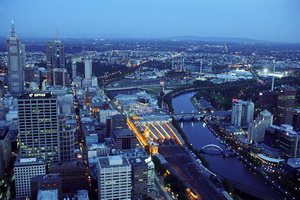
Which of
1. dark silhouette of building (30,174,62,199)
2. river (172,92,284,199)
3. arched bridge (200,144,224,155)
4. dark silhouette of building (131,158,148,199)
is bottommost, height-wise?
river (172,92,284,199)

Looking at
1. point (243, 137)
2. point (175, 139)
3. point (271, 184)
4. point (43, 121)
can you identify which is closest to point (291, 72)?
point (243, 137)

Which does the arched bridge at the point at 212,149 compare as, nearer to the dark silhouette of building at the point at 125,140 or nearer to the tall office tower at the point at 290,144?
the tall office tower at the point at 290,144

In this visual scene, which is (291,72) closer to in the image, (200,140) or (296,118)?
(296,118)

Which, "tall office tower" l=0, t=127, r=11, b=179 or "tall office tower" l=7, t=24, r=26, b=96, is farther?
"tall office tower" l=7, t=24, r=26, b=96

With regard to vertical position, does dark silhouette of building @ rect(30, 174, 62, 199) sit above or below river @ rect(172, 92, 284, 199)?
above

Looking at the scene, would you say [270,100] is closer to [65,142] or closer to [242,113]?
[242,113]

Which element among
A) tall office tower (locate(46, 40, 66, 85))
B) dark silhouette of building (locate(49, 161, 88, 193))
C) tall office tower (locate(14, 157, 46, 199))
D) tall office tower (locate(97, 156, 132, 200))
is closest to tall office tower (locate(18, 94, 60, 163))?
tall office tower (locate(14, 157, 46, 199))

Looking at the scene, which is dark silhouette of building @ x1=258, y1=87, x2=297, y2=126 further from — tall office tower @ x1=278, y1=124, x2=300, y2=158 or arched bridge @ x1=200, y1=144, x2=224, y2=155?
arched bridge @ x1=200, y1=144, x2=224, y2=155

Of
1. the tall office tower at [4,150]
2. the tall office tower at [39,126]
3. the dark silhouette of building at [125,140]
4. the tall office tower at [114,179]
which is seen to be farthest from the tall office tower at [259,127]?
the tall office tower at [4,150]

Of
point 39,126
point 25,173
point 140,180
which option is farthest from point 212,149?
point 25,173
